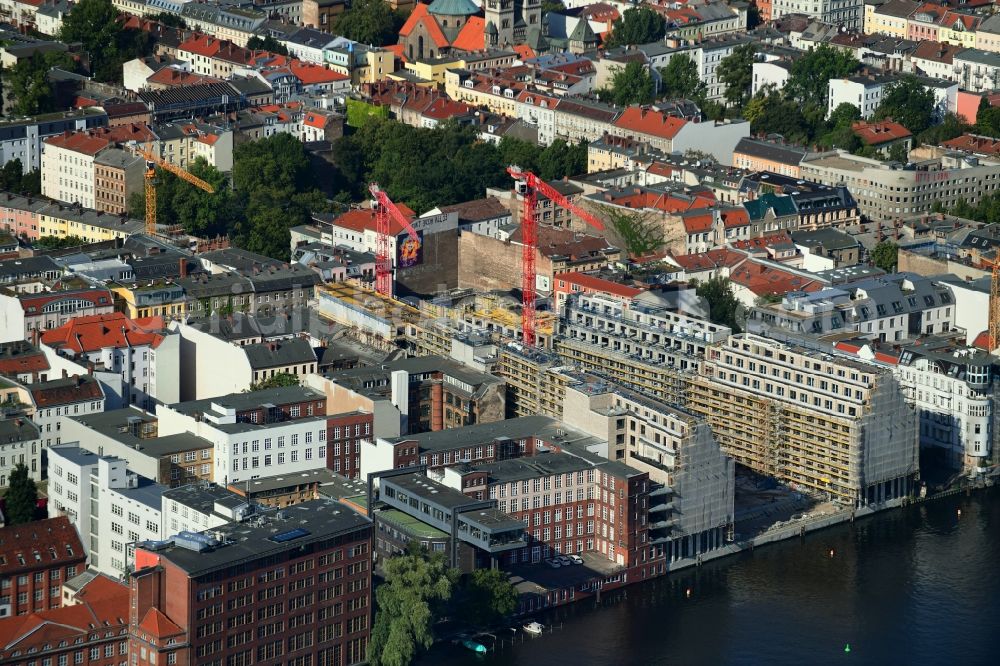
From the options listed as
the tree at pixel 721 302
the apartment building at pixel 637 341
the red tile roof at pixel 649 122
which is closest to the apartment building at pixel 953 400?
the apartment building at pixel 637 341

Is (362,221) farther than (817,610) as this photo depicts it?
Yes

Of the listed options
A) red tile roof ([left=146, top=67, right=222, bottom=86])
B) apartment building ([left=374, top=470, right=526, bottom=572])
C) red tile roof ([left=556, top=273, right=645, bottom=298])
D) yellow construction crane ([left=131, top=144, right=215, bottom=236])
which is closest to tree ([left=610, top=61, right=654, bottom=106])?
red tile roof ([left=146, top=67, right=222, bottom=86])

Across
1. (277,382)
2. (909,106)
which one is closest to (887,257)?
(909,106)

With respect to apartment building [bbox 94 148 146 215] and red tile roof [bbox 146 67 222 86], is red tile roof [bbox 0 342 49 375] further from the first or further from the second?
red tile roof [bbox 146 67 222 86]

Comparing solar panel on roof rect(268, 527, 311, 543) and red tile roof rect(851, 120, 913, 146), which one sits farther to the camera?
red tile roof rect(851, 120, 913, 146)

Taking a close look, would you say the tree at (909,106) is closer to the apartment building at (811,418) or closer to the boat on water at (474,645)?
the apartment building at (811,418)

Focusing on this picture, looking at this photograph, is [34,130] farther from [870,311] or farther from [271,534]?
[271,534]
